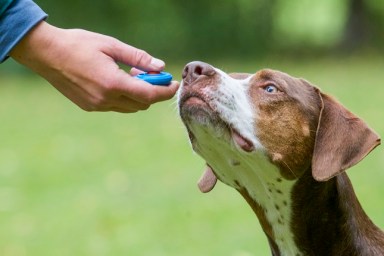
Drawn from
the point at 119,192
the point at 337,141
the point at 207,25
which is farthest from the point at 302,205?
the point at 207,25

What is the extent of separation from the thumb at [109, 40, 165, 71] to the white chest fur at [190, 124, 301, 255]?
37 cm

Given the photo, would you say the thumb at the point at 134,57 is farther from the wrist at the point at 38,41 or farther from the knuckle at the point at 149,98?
the wrist at the point at 38,41

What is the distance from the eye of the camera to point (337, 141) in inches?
195

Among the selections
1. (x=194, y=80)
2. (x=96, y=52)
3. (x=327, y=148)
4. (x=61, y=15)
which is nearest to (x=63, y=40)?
(x=96, y=52)

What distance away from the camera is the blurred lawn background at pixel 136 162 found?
26.7 ft

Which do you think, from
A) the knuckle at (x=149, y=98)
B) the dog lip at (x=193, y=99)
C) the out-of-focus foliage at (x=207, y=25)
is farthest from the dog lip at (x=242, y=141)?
the out-of-focus foliage at (x=207, y=25)

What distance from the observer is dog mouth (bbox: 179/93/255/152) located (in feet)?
15.6

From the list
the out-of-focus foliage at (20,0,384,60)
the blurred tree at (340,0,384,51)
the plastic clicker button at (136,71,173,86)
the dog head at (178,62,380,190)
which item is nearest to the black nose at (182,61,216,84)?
the dog head at (178,62,380,190)

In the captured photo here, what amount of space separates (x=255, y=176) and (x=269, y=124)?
0.30 m

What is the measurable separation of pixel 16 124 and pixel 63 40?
34.3 feet

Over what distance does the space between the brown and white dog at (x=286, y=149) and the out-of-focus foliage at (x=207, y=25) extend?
63.2 ft

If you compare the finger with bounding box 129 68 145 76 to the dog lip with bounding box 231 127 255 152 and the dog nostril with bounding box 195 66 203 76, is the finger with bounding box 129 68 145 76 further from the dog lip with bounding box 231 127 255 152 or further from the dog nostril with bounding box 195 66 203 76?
the dog lip with bounding box 231 127 255 152

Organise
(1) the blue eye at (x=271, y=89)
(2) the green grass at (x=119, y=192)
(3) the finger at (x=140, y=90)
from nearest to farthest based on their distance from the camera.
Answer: (3) the finger at (x=140, y=90)
(1) the blue eye at (x=271, y=89)
(2) the green grass at (x=119, y=192)

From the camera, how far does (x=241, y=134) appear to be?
481 cm
